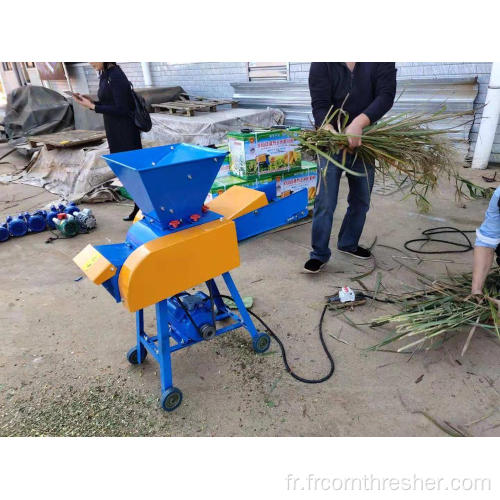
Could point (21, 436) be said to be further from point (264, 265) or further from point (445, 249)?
point (445, 249)

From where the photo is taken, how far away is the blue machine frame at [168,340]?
181 centimetres

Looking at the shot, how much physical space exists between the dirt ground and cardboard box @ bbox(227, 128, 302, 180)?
993mm

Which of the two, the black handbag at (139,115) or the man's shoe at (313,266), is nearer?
the man's shoe at (313,266)

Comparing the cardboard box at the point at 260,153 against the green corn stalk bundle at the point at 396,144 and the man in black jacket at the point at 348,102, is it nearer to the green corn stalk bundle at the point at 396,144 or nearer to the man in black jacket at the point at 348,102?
the man in black jacket at the point at 348,102

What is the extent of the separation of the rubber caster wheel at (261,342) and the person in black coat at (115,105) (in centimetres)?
241

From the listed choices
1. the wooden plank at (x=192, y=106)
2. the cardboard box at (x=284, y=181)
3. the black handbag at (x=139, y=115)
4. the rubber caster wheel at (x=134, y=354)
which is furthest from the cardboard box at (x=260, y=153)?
the wooden plank at (x=192, y=106)

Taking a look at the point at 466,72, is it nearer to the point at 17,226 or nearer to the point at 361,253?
the point at 361,253

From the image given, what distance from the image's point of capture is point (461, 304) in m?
2.10

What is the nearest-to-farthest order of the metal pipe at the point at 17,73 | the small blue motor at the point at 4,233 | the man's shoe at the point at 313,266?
the man's shoe at the point at 313,266, the small blue motor at the point at 4,233, the metal pipe at the point at 17,73

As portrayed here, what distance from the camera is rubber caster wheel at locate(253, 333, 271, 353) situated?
2.15 meters

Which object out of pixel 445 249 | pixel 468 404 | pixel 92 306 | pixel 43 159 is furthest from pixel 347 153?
pixel 43 159

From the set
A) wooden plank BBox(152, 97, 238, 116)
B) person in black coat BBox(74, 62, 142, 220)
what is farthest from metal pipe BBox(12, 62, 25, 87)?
person in black coat BBox(74, 62, 142, 220)

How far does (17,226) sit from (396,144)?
12.4 ft

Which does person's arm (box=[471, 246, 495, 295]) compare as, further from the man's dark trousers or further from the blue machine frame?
the blue machine frame
